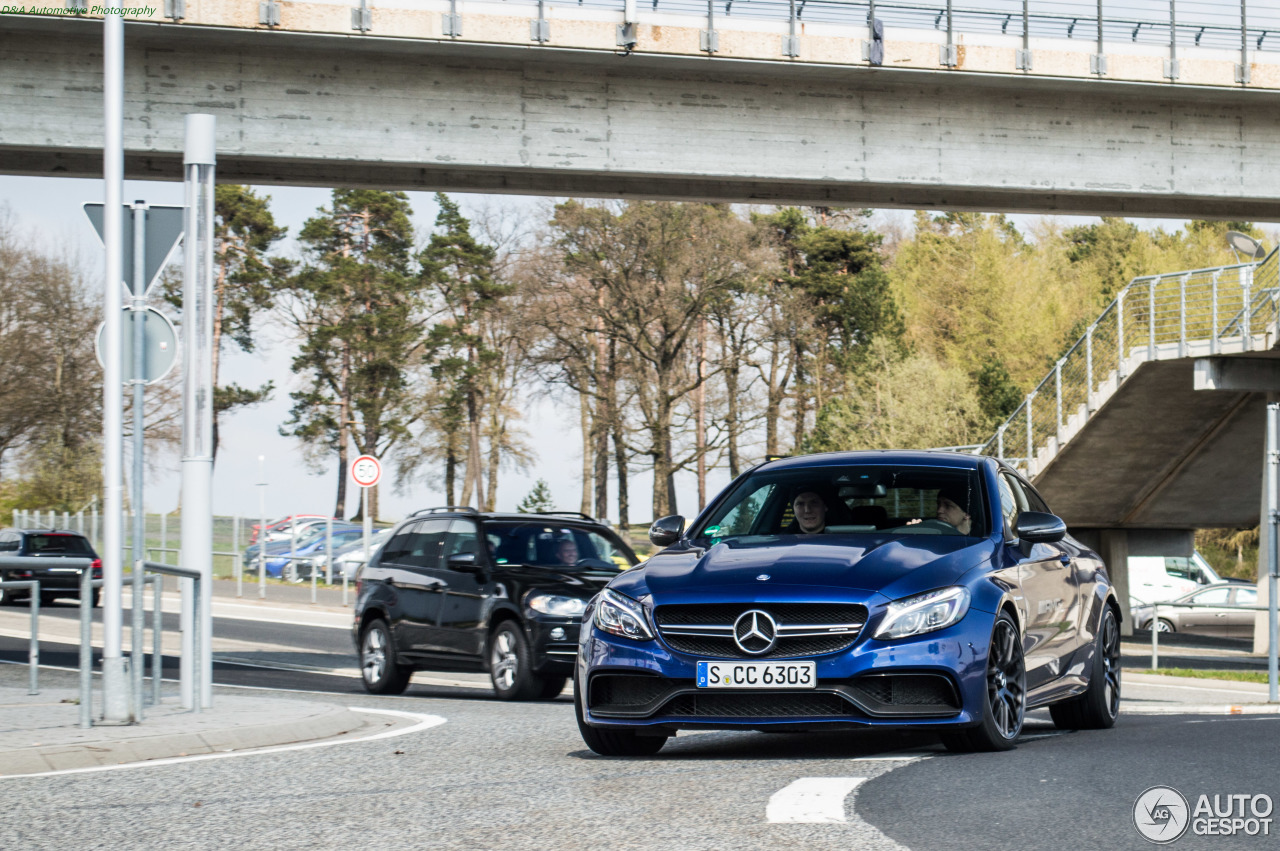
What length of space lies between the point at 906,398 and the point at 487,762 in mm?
57208

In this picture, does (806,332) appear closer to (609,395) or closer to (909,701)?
(609,395)

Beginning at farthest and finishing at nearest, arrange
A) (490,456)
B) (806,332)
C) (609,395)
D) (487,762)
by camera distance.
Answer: (490,456) → (806,332) → (609,395) → (487,762)

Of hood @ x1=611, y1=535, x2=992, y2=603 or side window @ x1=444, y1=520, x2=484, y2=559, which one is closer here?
hood @ x1=611, y1=535, x2=992, y2=603

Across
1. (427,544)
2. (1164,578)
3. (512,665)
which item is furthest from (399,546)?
(1164,578)

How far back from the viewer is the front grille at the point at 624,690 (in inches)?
314

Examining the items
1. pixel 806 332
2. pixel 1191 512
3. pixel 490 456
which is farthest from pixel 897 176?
pixel 490 456

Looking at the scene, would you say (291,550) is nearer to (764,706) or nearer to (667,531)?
(667,531)

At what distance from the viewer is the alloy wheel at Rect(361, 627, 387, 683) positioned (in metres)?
16.5

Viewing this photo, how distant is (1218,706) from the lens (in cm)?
1593

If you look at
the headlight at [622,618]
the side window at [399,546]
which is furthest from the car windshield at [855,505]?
the side window at [399,546]

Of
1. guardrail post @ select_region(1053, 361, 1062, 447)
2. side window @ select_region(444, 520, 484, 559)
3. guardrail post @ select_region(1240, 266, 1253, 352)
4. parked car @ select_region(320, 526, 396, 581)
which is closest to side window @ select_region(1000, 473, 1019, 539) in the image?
side window @ select_region(444, 520, 484, 559)

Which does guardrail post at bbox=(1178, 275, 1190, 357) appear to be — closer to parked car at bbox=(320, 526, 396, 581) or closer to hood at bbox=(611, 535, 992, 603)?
parked car at bbox=(320, 526, 396, 581)

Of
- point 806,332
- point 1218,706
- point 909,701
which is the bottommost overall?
point 1218,706

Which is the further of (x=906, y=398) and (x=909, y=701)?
(x=906, y=398)
